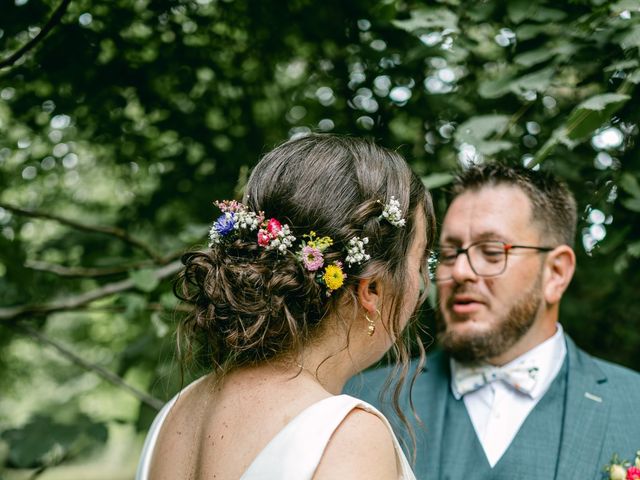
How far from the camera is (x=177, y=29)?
294 cm

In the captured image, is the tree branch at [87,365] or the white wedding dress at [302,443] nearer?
the white wedding dress at [302,443]

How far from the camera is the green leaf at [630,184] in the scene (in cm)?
235

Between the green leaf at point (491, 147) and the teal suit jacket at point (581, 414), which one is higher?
the green leaf at point (491, 147)

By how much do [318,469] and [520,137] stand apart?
7.17ft

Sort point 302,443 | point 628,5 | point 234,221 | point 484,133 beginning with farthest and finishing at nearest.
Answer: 1. point 484,133
2. point 628,5
3. point 234,221
4. point 302,443

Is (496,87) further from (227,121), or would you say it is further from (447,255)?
(227,121)

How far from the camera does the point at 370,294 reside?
5.64ft

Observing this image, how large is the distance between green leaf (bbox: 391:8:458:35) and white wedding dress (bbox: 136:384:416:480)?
155 cm

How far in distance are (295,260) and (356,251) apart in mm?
160

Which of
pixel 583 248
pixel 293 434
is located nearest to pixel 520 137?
pixel 583 248

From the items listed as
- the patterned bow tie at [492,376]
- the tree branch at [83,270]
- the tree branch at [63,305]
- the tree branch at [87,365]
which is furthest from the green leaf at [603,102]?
the tree branch at [87,365]

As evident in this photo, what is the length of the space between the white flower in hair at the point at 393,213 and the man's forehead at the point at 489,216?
1215 mm

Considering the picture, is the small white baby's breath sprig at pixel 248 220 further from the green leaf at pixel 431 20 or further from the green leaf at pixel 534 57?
the green leaf at pixel 534 57

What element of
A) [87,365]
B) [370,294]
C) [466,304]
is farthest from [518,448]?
[87,365]
